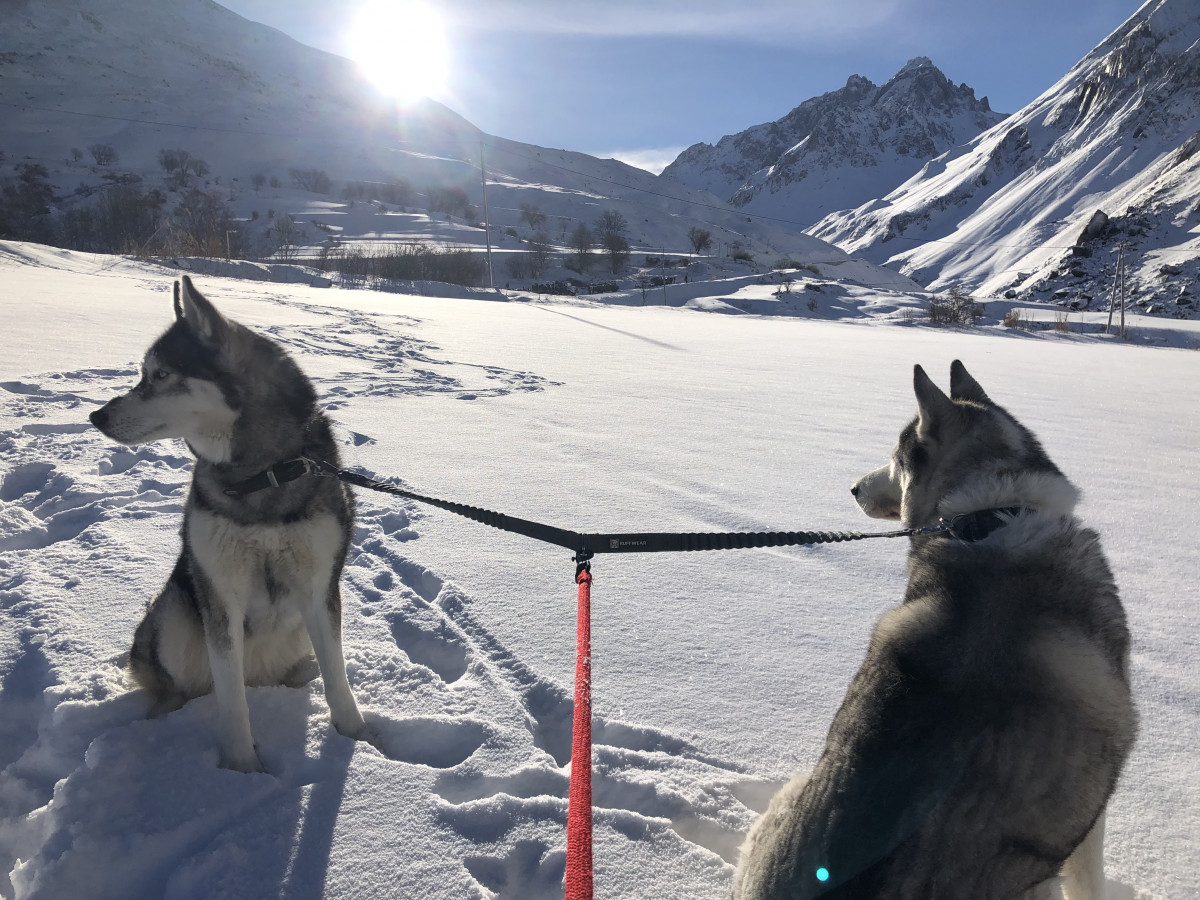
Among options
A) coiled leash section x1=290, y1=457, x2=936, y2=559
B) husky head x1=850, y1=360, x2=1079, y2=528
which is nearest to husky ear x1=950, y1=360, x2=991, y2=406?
husky head x1=850, y1=360, x2=1079, y2=528

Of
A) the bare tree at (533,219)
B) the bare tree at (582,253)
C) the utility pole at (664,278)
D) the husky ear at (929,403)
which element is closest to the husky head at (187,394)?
the husky ear at (929,403)

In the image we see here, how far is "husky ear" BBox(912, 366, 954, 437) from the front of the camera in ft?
6.85

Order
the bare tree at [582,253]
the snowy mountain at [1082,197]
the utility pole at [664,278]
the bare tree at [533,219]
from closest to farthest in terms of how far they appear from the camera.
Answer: the utility pole at [664,278]
the bare tree at [582,253]
the snowy mountain at [1082,197]
the bare tree at [533,219]

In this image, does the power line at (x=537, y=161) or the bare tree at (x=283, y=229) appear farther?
the power line at (x=537, y=161)

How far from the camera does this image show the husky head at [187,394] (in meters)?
2.17

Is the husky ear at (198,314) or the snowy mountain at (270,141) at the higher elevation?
the snowy mountain at (270,141)

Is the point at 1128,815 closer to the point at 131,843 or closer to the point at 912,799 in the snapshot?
the point at 912,799

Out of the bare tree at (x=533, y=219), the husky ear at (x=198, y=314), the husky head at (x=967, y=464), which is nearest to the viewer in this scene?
the husky head at (x=967, y=464)

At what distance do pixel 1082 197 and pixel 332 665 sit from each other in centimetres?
12817

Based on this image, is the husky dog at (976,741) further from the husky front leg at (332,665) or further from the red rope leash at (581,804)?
the husky front leg at (332,665)

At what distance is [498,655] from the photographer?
265cm

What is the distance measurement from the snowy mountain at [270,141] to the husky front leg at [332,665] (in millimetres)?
52434

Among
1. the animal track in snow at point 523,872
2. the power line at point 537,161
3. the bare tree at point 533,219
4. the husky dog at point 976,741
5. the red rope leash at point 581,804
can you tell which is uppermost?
the power line at point 537,161

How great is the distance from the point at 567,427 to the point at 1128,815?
5.02 meters
